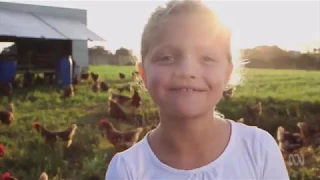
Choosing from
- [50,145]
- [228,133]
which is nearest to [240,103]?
[50,145]

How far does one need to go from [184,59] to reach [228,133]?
0.17 m

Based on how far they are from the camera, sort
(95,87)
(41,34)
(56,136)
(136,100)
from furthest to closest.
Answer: (95,87) < (41,34) < (136,100) < (56,136)

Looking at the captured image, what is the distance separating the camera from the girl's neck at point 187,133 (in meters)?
0.83

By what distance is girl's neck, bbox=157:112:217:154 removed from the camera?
2.74ft

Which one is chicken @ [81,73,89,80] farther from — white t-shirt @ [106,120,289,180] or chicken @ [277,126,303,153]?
white t-shirt @ [106,120,289,180]

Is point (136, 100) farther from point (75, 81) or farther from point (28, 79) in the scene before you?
point (28, 79)

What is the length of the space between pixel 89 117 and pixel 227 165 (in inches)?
144

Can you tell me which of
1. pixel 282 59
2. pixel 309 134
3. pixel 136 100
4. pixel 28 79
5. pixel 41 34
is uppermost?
pixel 41 34

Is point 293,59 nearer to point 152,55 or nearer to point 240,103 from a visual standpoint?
point 240,103

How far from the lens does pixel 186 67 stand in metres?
0.79

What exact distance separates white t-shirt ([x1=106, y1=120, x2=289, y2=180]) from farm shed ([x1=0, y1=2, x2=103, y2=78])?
11.3 ft

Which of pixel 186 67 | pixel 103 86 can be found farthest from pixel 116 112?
pixel 186 67

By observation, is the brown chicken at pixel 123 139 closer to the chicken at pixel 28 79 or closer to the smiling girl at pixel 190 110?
the smiling girl at pixel 190 110

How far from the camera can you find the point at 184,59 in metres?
0.81
